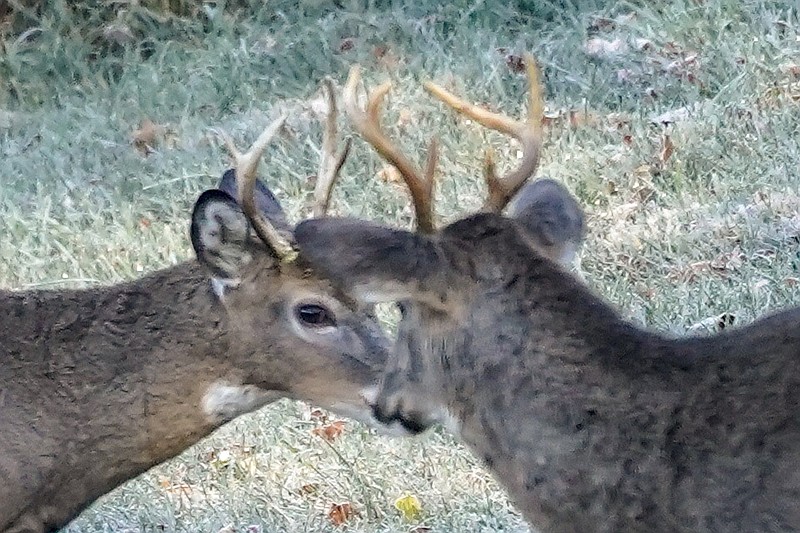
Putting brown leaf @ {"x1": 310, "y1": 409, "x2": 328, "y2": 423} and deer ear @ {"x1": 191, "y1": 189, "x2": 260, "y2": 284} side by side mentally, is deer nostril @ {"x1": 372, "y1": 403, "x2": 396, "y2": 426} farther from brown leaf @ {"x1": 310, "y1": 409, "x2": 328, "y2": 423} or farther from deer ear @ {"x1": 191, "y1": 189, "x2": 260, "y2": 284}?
brown leaf @ {"x1": 310, "y1": 409, "x2": 328, "y2": 423}

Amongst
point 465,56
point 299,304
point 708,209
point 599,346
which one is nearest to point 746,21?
point 465,56

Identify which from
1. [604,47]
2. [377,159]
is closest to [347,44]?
[604,47]

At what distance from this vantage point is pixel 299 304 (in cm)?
502

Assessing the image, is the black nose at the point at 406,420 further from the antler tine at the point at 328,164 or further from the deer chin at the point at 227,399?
the antler tine at the point at 328,164

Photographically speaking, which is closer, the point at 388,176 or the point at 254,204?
the point at 254,204

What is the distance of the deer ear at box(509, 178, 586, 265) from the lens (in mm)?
4133

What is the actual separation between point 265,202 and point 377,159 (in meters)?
4.58

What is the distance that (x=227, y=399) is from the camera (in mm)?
4984

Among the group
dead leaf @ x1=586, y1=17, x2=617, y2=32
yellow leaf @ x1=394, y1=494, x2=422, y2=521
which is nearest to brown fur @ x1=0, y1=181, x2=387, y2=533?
yellow leaf @ x1=394, y1=494, x2=422, y2=521

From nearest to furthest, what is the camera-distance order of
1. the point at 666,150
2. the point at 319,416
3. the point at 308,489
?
the point at 308,489, the point at 319,416, the point at 666,150

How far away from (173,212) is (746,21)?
3.34 m

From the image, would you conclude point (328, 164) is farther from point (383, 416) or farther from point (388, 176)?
point (388, 176)

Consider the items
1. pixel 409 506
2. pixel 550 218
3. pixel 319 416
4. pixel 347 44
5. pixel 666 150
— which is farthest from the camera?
pixel 347 44

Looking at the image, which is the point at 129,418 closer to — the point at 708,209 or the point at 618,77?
the point at 708,209
